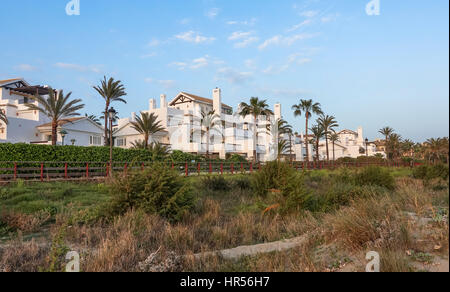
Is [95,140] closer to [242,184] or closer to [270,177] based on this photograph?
[242,184]

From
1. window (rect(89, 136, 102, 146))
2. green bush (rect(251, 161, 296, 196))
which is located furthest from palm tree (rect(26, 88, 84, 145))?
green bush (rect(251, 161, 296, 196))

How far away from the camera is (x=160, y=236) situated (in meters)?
6.66

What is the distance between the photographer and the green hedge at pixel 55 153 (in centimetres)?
2172

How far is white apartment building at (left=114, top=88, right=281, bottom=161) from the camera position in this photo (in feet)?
169

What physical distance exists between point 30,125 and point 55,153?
67.5ft

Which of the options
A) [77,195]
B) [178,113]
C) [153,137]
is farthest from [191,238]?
[178,113]

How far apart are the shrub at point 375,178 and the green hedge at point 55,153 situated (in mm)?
13247

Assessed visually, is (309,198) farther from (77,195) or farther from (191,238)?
(77,195)

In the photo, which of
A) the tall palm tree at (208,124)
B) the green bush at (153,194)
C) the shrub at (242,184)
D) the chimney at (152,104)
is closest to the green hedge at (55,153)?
the shrub at (242,184)

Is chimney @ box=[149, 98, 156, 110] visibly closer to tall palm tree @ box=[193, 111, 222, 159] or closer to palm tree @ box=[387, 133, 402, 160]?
tall palm tree @ box=[193, 111, 222, 159]

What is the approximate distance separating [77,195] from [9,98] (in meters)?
45.6

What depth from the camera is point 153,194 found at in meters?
9.55

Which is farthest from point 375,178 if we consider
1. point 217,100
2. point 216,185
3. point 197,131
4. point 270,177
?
point 217,100

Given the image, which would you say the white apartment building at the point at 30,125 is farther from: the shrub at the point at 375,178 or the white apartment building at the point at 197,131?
the shrub at the point at 375,178
